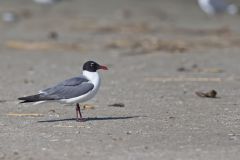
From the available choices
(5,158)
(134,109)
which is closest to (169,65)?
(134,109)

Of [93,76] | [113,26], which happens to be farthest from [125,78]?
[113,26]

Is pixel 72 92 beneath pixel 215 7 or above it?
beneath

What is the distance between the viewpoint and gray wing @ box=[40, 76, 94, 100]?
993cm

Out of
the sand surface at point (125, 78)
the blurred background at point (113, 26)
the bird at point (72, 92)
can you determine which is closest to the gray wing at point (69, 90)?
the bird at point (72, 92)

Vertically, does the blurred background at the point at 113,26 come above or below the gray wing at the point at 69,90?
above

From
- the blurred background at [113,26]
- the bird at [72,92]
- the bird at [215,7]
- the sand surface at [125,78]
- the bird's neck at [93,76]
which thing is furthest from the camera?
the bird at [215,7]

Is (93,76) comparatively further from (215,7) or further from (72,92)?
(215,7)

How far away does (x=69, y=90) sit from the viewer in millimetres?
9992

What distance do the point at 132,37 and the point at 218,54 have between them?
4.84 metres

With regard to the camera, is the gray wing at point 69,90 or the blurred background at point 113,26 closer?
the gray wing at point 69,90

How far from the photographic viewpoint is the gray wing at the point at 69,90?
9.93 meters

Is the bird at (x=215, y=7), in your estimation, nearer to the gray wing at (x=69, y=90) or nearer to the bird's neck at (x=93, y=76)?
the bird's neck at (x=93, y=76)

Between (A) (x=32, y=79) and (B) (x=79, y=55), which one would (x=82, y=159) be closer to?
(A) (x=32, y=79)

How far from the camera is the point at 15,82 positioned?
14883 millimetres
